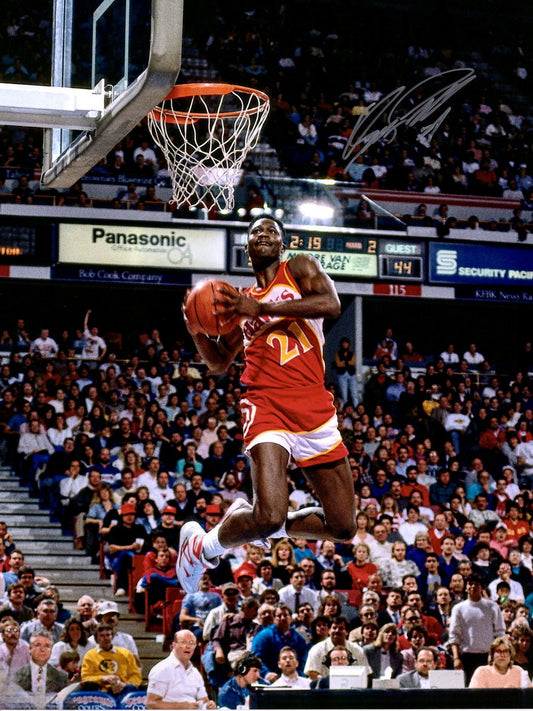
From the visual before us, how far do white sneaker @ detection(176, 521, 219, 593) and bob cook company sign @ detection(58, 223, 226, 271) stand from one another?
13.1 meters

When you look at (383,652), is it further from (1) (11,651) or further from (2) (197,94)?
(2) (197,94)

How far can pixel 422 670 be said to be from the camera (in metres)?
9.82

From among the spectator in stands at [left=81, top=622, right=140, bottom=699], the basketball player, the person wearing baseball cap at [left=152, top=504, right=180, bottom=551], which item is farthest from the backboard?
the person wearing baseball cap at [left=152, top=504, right=180, bottom=551]

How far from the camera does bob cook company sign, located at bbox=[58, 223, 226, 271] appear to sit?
18.9 meters

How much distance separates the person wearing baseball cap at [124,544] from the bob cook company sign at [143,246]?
781 cm

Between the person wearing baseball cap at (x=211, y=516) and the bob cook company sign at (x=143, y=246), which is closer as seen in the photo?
the person wearing baseball cap at (x=211, y=516)

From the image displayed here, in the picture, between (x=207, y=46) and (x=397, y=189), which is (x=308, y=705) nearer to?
(x=397, y=189)

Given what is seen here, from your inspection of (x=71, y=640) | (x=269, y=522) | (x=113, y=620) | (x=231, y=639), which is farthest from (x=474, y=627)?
(x=269, y=522)

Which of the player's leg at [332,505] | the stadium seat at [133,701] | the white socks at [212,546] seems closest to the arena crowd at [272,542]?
the stadium seat at [133,701]

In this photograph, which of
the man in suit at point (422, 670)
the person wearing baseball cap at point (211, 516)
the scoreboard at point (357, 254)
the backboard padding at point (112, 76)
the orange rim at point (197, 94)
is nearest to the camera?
the backboard padding at point (112, 76)

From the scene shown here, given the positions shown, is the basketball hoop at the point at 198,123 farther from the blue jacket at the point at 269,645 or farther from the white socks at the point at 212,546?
the blue jacket at the point at 269,645

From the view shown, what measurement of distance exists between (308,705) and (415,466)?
8874 millimetres

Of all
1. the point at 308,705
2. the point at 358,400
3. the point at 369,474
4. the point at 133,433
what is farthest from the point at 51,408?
the point at 308,705

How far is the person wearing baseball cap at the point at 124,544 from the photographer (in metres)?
12.0
